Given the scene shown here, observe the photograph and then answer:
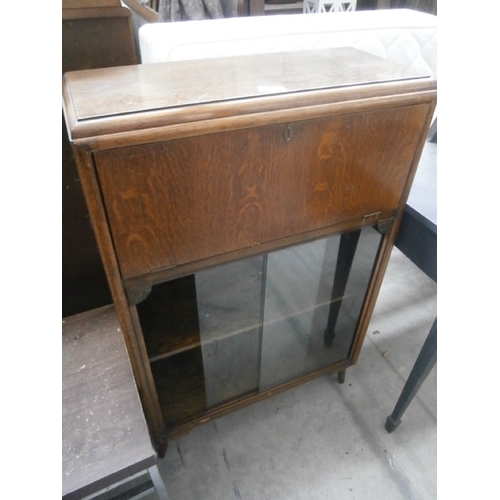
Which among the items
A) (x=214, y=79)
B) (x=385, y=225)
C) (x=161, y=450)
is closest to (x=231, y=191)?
(x=214, y=79)

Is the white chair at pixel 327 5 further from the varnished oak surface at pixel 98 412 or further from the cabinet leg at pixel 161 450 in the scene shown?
the cabinet leg at pixel 161 450

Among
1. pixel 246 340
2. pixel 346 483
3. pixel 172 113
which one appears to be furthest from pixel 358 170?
pixel 346 483

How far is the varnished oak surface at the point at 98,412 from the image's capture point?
2.09 ft

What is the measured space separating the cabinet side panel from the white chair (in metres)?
2.00

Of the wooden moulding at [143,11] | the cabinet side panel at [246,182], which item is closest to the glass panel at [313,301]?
the cabinet side panel at [246,182]

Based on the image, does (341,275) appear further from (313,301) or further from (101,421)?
(101,421)

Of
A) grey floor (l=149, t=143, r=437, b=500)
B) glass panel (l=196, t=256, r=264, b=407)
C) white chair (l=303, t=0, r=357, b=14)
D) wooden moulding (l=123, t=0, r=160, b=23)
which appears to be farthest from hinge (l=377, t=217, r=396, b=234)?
white chair (l=303, t=0, r=357, b=14)

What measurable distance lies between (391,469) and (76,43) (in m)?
1.23

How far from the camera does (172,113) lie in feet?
1.58

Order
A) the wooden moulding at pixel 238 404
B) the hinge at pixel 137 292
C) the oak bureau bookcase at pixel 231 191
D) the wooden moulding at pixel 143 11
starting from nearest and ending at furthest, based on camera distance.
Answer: the oak bureau bookcase at pixel 231 191, the hinge at pixel 137 292, the wooden moulding at pixel 238 404, the wooden moulding at pixel 143 11

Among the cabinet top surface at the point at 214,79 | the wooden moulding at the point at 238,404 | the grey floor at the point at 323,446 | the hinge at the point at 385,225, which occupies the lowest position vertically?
the grey floor at the point at 323,446

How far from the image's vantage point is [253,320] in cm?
90

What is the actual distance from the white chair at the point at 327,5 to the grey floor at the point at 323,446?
169cm
